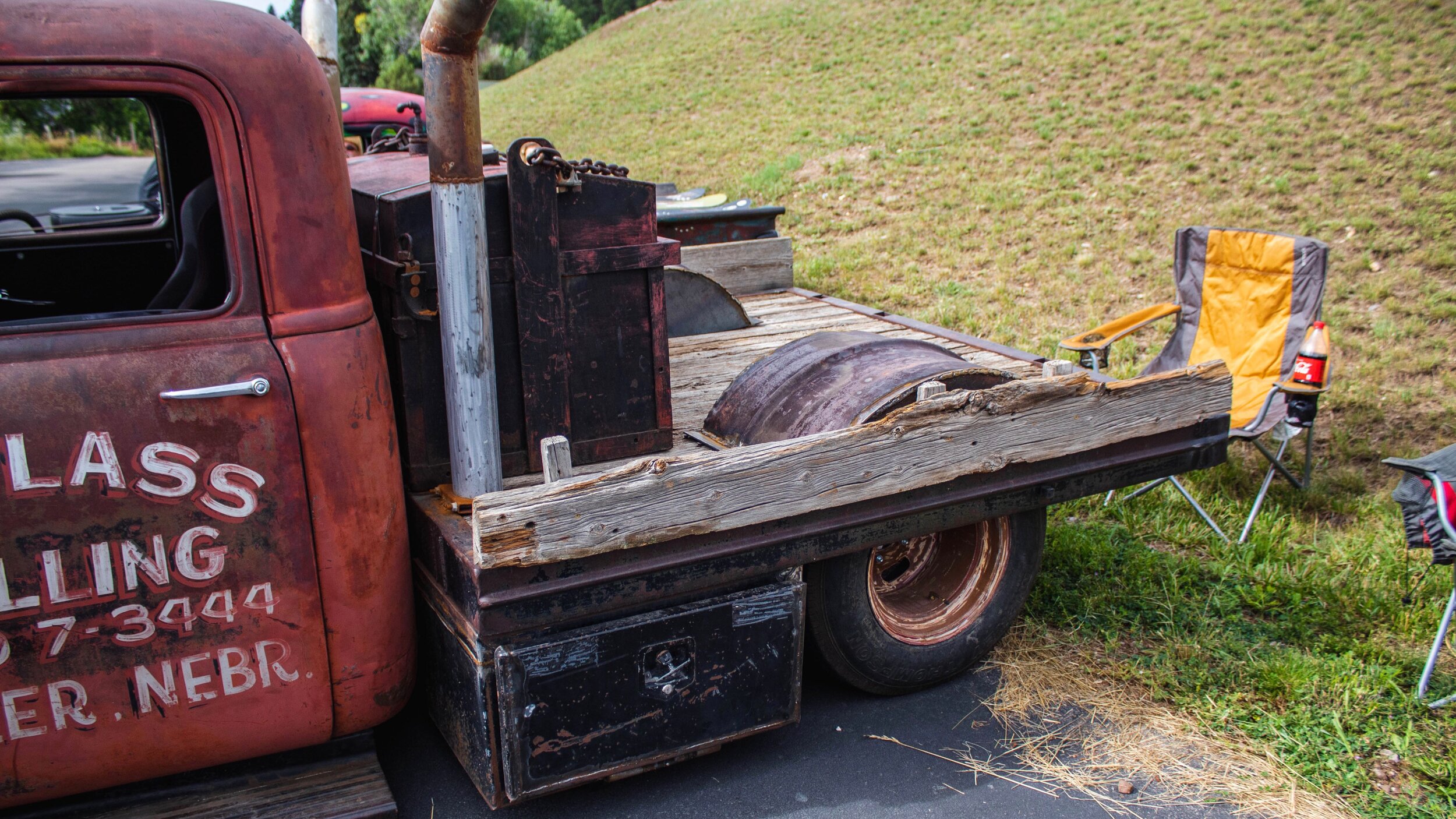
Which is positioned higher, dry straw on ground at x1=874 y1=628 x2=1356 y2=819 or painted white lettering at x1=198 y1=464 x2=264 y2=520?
painted white lettering at x1=198 y1=464 x2=264 y2=520

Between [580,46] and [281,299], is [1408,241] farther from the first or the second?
[580,46]

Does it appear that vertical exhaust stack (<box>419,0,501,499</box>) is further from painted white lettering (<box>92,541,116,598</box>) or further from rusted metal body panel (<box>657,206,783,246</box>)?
rusted metal body panel (<box>657,206,783,246</box>)

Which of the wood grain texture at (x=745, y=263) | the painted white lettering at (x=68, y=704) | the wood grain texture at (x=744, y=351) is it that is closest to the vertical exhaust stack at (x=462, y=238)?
the wood grain texture at (x=744, y=351)

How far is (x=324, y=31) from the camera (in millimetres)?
3023

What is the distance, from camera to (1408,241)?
6.99 metres

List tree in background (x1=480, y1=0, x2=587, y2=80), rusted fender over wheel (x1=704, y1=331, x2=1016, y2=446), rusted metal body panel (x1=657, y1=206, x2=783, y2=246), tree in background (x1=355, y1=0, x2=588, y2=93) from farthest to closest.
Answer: tree in background (x1=480, y1=0, x2=587, y2=80)
tree in background (x1=355, y1=0, x2=588, y2=93)
rusted metal body panel (x1=657, y1=206, x2=783, y2=246)
rusted fender over wheel (x1=704, y1=331, x2=1016, y2=446)

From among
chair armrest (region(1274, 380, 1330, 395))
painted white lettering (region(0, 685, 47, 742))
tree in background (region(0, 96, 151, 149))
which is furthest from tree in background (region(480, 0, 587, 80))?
painted white lettering (region(0, 685, 47, 742))

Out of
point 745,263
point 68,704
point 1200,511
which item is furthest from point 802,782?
point 745,263

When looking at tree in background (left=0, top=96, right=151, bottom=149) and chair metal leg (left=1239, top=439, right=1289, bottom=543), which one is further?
chair metal leg (left=1239, top=439, right=1289, bottom=543)

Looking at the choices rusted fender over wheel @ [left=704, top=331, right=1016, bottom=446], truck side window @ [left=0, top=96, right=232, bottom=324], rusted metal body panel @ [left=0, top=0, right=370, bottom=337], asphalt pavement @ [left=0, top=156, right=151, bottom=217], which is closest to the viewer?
rusted metal body panel @ [left=0, top=0, right=370, bottom=337]

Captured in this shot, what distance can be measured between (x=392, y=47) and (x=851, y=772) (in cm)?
3707

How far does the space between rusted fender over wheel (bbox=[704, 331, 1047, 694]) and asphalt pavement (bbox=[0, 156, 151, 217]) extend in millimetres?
1866

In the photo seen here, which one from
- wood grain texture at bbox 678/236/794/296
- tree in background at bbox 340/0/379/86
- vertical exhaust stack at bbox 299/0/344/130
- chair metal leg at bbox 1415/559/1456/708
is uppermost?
tree in background at bbox 340/0/379/86

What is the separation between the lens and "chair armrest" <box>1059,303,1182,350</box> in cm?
435
